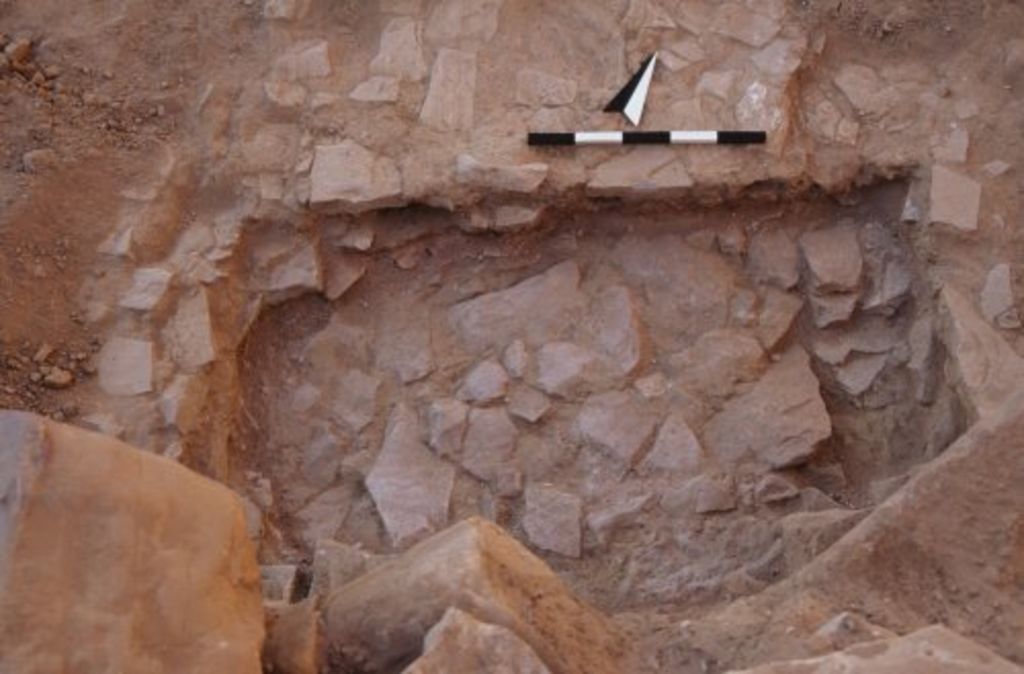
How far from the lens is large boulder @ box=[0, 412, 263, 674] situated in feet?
7.36

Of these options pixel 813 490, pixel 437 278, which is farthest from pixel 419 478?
pixel 813 490

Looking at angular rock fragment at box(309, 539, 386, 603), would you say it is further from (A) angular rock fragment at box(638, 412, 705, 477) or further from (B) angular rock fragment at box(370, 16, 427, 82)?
(B) angular rock fragment at box(370, 16, 427, 82)

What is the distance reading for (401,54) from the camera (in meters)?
4.03

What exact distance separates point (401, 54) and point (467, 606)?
82.9 inches

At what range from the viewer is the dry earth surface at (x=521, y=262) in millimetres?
3646

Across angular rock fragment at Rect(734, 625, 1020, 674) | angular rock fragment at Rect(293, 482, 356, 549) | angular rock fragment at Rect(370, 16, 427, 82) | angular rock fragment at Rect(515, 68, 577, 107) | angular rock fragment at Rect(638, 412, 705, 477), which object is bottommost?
angular rock fragment at Rect(293, 482, 356, 549)

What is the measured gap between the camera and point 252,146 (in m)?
3.93

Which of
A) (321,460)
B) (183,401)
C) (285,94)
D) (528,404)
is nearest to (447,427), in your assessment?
(528,404)

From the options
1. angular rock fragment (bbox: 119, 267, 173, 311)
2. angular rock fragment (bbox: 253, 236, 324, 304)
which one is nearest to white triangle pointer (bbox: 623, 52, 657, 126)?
angular rock fragment (bbox: 253, 236, 324, 304)

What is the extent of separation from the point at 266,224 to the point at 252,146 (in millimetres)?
254

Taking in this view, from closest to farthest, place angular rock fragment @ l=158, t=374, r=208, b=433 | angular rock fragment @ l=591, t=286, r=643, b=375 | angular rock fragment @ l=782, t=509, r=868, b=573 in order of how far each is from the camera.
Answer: angular rock fragment @ l=782, t=509, r=868, b=573, angular rock fragment @ l=158, t=374, r=208, b=433, angular rock fragment @ l=591, t=286, r=643, b=375

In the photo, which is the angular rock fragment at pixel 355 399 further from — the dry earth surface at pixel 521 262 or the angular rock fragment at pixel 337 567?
the angular rock fragment at pixel 337 567

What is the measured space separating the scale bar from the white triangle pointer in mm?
73

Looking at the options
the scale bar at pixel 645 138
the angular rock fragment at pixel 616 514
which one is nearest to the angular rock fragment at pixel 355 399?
the angular rock fragment at pixel 616 514
